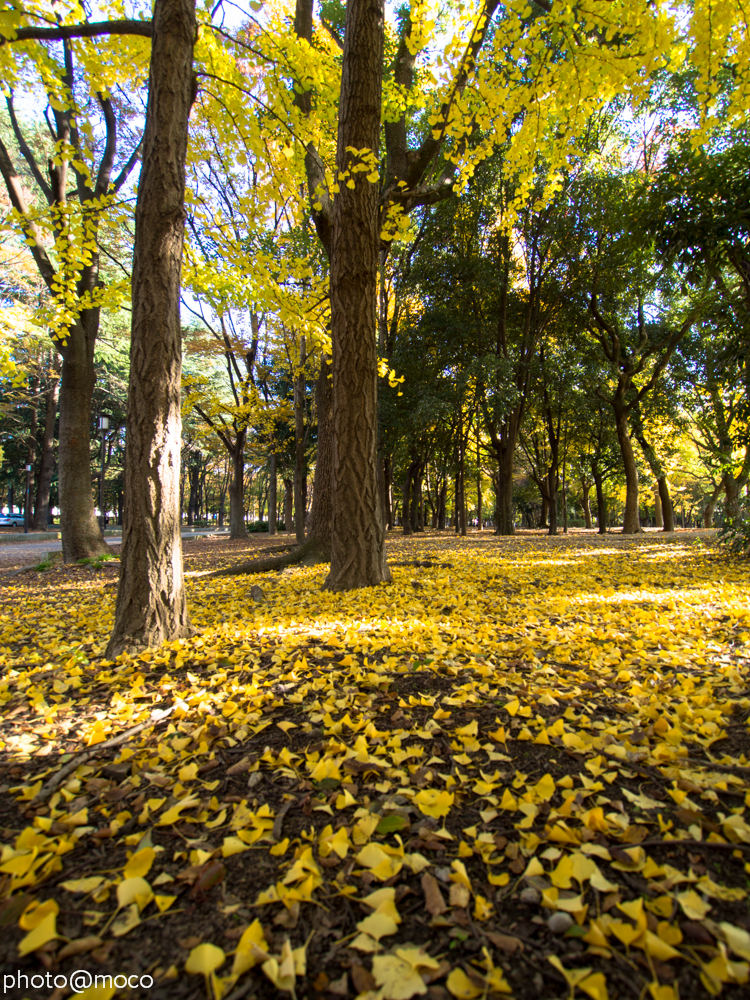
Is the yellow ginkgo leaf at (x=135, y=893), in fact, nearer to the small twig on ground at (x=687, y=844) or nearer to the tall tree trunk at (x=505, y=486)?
the small twig on ground at (x=687, y=844)

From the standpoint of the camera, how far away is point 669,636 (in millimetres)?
3346

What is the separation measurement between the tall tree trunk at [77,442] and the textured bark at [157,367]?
6569 mm

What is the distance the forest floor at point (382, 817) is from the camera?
1068 millimetres

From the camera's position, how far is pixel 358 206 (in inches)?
194

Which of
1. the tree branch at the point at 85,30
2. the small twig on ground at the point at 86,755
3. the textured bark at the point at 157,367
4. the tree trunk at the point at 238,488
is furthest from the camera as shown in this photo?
the tree trunk at the point at 238,488

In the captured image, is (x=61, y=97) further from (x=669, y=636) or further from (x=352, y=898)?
(x=669, y=636)

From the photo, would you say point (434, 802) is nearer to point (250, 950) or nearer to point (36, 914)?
point (250, 950)

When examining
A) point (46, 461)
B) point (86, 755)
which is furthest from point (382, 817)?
point (46, 461)

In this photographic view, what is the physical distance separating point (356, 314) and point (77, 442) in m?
6.76

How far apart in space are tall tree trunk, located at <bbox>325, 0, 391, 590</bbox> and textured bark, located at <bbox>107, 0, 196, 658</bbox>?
181 centimetres

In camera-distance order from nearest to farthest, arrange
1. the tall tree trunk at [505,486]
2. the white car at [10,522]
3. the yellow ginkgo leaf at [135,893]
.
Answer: the yellow ginkgo leaf at [135,893]
the tall tree trunk at [505,486]
the white car at [10,522]

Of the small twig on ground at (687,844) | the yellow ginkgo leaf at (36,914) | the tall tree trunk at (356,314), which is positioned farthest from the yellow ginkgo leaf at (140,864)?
the tall tree trunk at (356,314)

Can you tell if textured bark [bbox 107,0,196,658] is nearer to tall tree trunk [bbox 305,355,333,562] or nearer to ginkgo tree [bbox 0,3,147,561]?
ginkgo tree [bbox 0,3,147,561]

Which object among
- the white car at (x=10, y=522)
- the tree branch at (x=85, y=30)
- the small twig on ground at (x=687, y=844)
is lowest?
the small twig on ground at (x=687, y=844)
